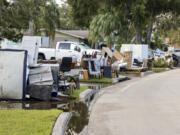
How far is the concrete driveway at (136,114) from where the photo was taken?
8773mm

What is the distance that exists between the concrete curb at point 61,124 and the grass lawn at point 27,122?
99mm

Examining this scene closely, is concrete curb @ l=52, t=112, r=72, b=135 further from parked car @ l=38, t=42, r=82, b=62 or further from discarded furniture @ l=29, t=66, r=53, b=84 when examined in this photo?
parked car @ l=38, t=42, r=82, b=62

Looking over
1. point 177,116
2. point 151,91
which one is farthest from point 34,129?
point 151,91

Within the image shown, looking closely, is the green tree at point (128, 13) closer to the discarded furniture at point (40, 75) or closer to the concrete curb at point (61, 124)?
the discarded furniture at point (40, 75)

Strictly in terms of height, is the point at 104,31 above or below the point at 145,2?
below

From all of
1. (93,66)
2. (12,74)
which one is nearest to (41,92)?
(12,74)

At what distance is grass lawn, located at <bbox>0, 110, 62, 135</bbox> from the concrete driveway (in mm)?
982

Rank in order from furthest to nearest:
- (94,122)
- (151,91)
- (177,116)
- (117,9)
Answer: (117,9) → (151,91) → (177,116) → (94,122)

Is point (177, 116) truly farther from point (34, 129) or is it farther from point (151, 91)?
point (151, 91)

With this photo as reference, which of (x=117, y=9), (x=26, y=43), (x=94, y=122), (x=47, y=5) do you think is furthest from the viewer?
(x=117, y=9)

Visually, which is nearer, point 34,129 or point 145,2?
point 34,129

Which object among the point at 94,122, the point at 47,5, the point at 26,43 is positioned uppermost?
the point at 47,5

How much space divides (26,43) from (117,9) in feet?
82.1

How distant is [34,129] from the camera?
8.17m
